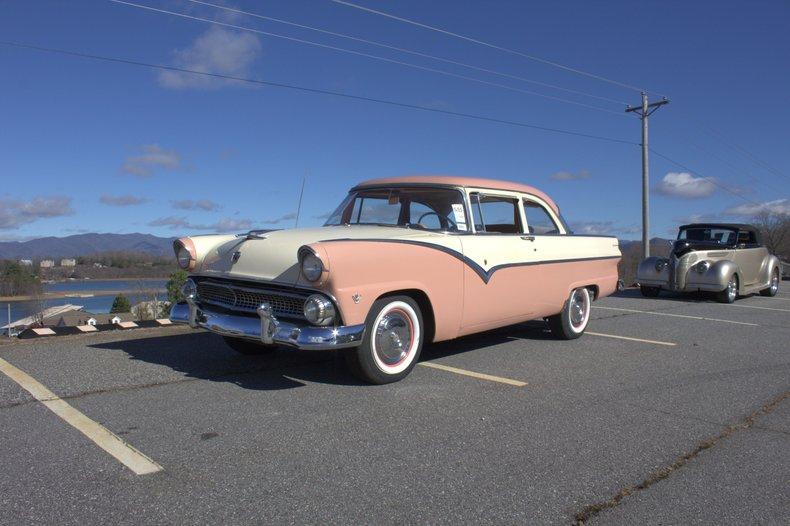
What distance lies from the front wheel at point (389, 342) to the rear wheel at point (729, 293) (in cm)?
994

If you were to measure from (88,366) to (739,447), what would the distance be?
476 centimetres

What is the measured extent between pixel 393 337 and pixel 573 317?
318cm

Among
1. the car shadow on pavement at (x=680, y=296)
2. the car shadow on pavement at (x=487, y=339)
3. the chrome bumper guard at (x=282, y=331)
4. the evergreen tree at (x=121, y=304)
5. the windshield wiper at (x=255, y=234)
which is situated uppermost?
the windshield wiper at (x=255, y=234)

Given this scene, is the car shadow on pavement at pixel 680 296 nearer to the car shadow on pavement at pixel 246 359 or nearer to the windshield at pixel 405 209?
the car shadow on pavement at pixel 246 359

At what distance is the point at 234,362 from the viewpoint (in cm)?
530

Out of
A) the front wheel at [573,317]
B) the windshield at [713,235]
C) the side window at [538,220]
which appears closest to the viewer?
the side window at [538,220]

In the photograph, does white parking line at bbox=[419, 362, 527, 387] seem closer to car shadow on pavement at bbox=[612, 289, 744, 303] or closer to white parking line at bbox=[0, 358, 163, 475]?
white parking line at bbox=[0, 358, 163, 475]

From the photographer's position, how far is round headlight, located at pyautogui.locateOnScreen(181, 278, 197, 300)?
5012 millimetres

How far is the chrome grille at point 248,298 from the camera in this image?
4.39m

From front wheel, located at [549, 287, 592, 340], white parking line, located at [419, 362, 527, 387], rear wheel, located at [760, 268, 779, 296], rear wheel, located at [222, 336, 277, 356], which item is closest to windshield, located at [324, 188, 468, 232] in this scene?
white parking line, located at [419, 362, 527, 387]

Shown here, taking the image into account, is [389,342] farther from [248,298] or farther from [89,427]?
[89,427]

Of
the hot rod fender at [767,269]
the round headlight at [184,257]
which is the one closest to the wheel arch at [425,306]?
the round headlight at [184,257]

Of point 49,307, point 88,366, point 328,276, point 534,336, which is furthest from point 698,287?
point 49,307

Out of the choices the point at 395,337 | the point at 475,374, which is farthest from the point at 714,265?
the point at 395,337
